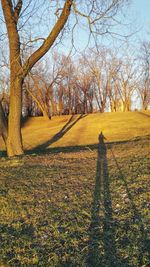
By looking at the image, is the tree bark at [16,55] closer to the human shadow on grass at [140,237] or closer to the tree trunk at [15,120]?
the tree trunk at [15,120]

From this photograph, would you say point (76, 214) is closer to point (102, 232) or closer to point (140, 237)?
point (102, 232)

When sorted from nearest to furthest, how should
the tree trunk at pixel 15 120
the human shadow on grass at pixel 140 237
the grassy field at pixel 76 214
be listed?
the human shadow on grass at pixel 140 237, the grassy field at pixel 76 214, the tree trunk at pixel 15 120

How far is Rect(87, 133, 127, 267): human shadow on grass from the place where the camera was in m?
3.77

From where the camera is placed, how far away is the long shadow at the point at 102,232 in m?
3.77

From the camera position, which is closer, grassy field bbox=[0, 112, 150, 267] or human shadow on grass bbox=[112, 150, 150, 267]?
human shadow on grass bbox=[112, 150, 150, 267]

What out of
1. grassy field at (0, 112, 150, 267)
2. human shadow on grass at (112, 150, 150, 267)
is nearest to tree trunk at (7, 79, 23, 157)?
grassy field at (0, 112, 150, 267)

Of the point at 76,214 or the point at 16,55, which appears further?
the point at 16,55

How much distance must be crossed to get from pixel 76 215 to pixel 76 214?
43mm

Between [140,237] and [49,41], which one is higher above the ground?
[49,41]

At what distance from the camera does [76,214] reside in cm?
516

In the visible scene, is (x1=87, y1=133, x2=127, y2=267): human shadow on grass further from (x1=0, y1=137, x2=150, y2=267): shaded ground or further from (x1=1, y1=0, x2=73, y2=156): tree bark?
(x1=1, y1=0, x2=73, y2=156): tree bark

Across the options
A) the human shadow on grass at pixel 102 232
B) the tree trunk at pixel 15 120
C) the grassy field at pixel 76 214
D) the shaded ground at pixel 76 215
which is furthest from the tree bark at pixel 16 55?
the human shadow on grass at pixel 102 232

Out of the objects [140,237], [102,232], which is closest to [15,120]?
[102,232]

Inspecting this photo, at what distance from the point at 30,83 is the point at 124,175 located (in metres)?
54.7
